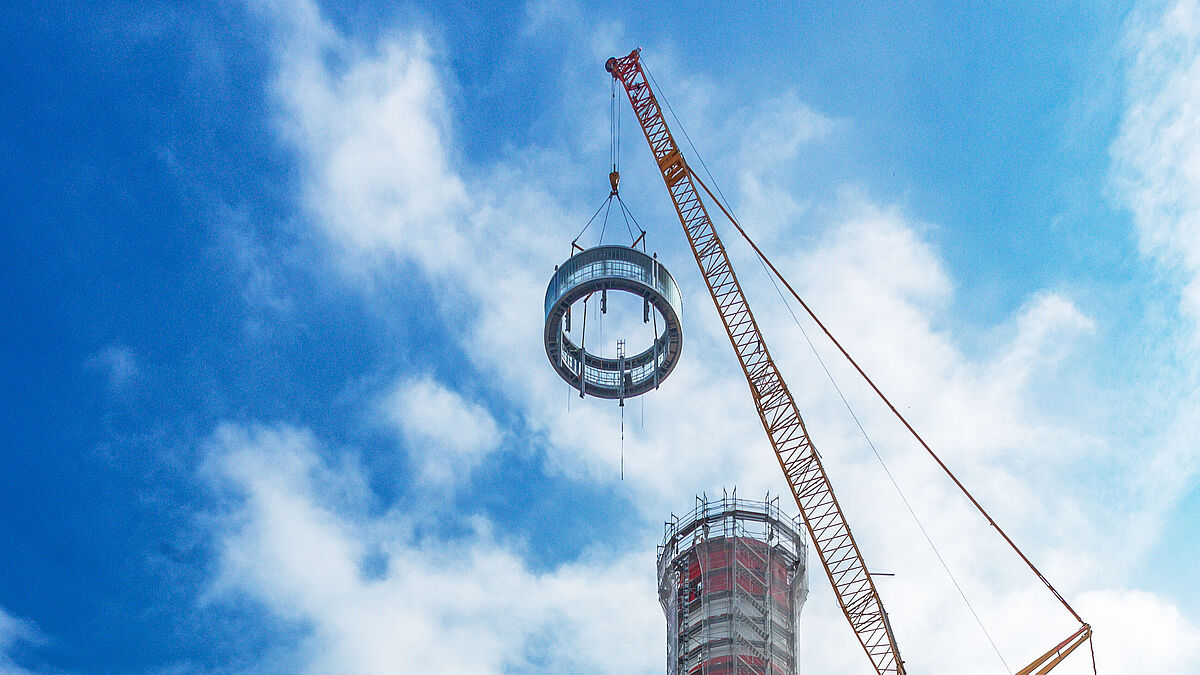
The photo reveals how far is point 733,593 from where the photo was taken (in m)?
95.8

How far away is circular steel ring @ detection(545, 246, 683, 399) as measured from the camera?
8675 centimetres

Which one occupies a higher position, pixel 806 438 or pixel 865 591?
pixel 806 438

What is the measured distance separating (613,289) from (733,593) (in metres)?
23.9

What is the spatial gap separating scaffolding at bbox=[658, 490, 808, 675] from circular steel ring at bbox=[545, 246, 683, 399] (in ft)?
48.2

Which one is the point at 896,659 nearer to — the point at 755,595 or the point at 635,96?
the point at 755,595

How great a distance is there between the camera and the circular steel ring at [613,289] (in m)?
86.8

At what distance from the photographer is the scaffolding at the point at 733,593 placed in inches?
3693

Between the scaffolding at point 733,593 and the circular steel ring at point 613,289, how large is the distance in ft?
48.2

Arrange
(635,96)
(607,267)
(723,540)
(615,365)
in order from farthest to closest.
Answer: (635,96) < (723,540) < (615,365) < (607,267)

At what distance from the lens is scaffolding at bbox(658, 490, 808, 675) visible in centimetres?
9381

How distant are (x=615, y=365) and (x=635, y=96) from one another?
3220 cm

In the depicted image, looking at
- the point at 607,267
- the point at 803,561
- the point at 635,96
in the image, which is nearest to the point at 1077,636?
the point at 803,561

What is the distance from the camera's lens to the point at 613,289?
87.2 m

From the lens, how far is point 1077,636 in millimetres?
100250
